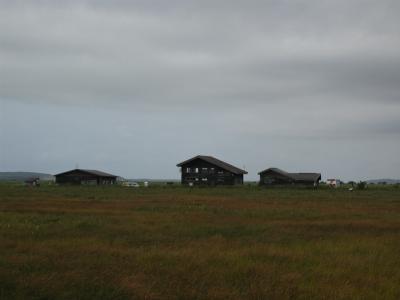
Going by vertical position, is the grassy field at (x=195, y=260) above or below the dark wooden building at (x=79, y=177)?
below

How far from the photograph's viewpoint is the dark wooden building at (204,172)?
305 ft

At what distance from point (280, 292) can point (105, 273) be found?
4.01m

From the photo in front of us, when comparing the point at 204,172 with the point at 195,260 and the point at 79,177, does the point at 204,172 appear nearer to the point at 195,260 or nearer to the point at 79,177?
the point at 79,177

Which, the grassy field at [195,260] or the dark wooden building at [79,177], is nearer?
the grassy field at [195,260]

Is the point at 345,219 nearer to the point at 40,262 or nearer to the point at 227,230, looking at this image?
the point at 227,230

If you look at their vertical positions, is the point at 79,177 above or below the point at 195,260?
above

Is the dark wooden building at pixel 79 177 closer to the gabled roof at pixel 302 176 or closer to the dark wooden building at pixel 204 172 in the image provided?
the dark wooden building at pixel 204 172

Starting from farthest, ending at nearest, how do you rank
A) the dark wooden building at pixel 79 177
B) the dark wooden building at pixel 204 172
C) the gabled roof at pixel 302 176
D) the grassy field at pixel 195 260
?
1. the dark wooden building at pixel 79 177
2. the gabled roof at pixel 302 176
3. the dark wooden building at pixel 204 172
4. the grassy field at pixel 195 260

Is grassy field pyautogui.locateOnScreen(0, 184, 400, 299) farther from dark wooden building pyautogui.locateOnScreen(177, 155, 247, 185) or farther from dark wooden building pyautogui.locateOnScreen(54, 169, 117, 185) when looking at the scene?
dark wooden building pyautogui.locateOnScreen(54, 169, 117, 185)

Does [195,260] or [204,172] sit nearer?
[195,260]

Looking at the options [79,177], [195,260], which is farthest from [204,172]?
[195,260]

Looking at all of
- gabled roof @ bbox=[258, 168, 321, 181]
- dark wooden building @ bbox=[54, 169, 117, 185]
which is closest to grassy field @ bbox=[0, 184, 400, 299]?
gabled roof @ bbox=[258, 168, 321, 181]

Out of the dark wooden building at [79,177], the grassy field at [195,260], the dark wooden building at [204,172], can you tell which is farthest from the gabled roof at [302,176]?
the grassy field at [195,260]

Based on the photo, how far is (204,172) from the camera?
9319 centimetres
